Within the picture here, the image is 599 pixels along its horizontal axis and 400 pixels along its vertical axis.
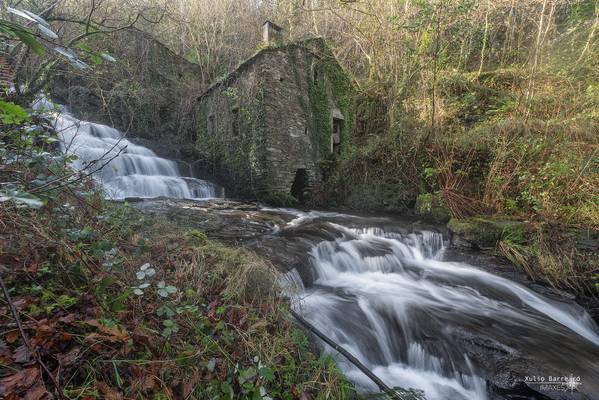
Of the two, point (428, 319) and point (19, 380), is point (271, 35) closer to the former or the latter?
point (428, 319)

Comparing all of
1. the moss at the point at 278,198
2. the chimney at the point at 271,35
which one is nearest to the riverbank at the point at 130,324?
the moss at the point at 278,198

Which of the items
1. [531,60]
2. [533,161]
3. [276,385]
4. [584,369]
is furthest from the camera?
[531,60]

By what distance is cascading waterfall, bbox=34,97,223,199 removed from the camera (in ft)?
29.2

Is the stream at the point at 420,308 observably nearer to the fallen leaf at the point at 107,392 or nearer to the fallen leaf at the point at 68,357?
the fallen leaf at the point at 68,357

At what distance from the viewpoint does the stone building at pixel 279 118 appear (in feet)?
30.3

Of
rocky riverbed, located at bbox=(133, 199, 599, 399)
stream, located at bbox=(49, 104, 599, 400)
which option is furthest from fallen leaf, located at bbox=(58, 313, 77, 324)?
rocky riverbed, located at bbox=(133, 199, 599, 399)

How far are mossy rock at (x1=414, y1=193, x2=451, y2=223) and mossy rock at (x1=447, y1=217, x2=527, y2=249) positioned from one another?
1.01m

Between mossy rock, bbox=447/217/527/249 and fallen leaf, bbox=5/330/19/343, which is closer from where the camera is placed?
fallen leaf, bbox=5/330/19/343

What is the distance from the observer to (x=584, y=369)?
9.55 feet

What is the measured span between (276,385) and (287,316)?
0.66 meters

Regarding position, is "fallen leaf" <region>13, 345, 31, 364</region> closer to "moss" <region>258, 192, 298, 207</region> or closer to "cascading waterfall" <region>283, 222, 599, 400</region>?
"cascading waterfall" <region>283, 222, 599, 400</region>

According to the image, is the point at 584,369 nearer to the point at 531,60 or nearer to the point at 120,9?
the point at 531,60

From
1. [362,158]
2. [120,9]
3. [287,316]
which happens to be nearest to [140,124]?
[120,9]

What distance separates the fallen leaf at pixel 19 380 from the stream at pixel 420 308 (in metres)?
1.40
